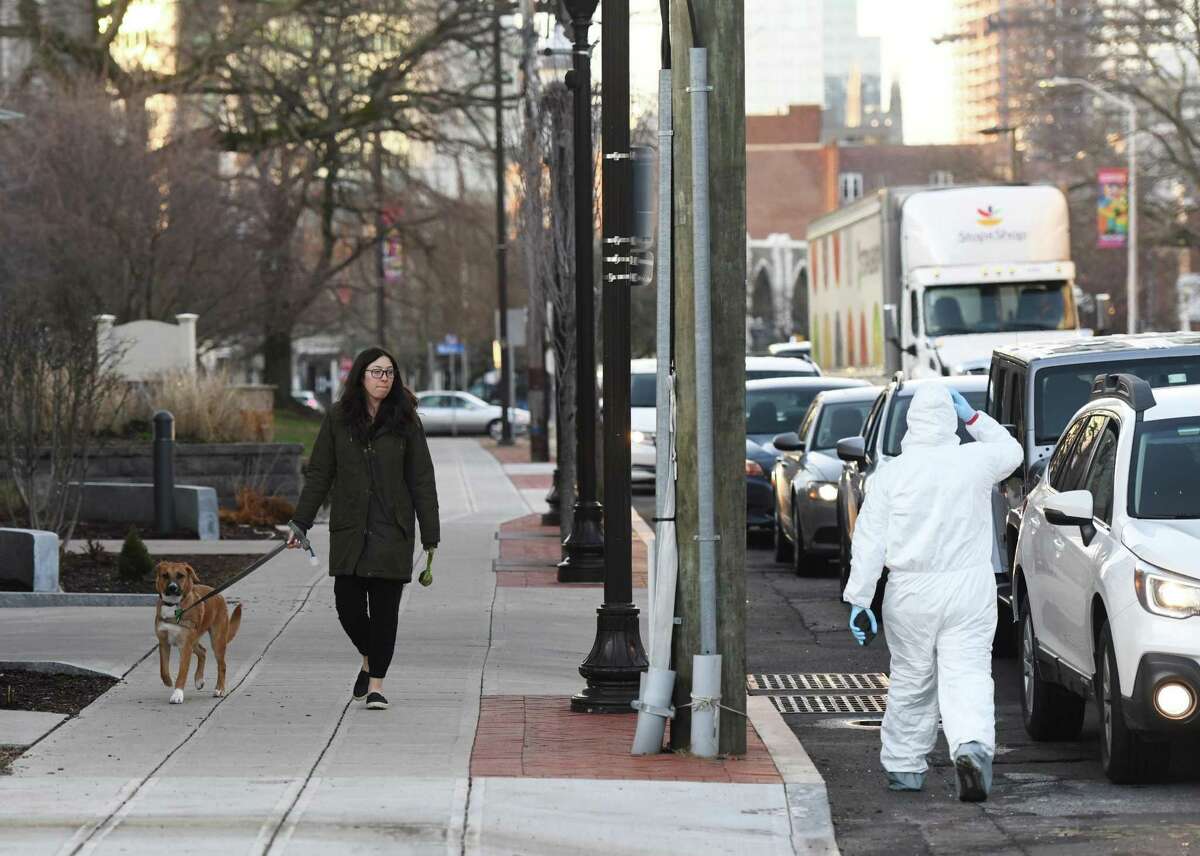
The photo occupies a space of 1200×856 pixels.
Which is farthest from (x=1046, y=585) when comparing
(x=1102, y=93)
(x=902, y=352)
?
(x=1102, y=93)

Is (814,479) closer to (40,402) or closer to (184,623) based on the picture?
(40,402)

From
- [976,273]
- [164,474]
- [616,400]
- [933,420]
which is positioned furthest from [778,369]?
[933,420]

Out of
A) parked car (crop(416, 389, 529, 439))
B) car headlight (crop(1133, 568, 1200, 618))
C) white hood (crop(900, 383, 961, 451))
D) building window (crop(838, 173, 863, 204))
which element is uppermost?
building window (crop(838, 173, 863, 204))

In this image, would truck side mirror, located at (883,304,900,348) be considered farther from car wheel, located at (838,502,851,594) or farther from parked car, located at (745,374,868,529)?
car wheel, located at (838,502,851,594)

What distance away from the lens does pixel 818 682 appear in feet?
38.2

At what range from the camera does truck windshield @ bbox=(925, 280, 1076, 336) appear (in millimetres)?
29562

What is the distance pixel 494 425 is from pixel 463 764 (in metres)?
51.2

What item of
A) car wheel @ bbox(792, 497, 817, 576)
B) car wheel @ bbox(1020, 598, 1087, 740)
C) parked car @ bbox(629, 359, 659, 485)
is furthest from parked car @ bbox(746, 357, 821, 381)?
car wheel @ bbox(1020, 598, 1087, 740)

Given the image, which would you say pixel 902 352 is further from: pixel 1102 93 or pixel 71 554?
pixel 1102 93

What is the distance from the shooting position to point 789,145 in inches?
5177

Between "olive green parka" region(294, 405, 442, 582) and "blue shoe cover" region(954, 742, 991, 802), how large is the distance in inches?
117

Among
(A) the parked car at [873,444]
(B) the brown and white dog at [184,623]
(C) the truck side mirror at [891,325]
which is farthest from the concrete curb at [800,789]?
(C) the truck side mirror at [891,325]

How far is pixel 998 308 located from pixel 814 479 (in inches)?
523

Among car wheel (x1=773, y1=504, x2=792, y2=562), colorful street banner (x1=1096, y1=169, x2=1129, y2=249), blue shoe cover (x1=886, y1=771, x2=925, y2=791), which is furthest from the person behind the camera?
colorful street banner (x1=1096, y1=169, x2=1129, y2=249)
